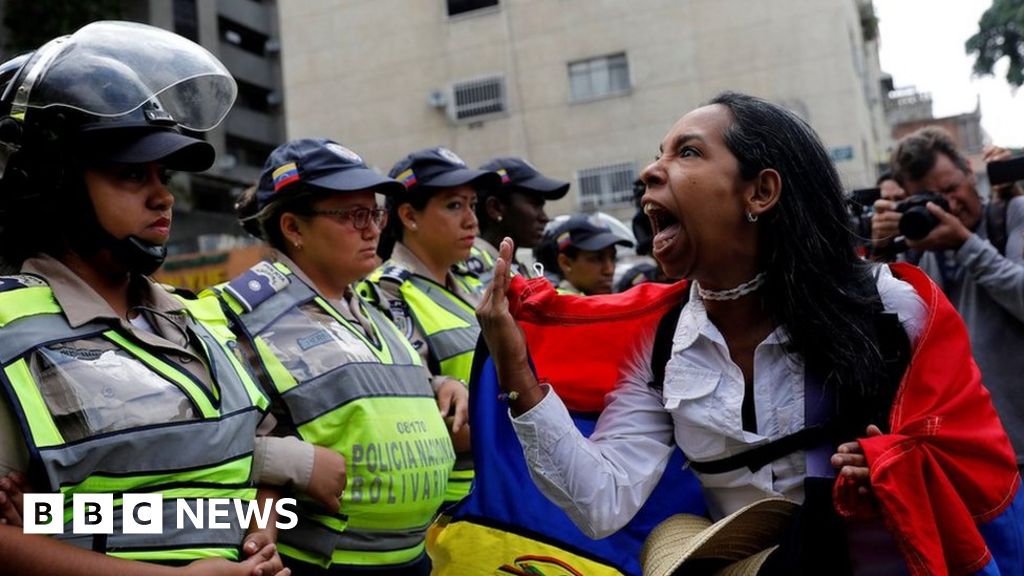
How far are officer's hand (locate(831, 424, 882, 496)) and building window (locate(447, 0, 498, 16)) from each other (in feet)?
66.4

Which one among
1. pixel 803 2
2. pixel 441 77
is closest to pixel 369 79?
pixel 441 77

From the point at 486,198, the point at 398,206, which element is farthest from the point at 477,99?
the point at 398,206

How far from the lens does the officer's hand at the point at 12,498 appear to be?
1848 millimetres

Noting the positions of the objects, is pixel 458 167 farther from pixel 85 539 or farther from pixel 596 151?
pixel 596 151

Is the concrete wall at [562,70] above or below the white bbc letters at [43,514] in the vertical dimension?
above

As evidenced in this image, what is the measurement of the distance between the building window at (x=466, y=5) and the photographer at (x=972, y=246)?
17.8m

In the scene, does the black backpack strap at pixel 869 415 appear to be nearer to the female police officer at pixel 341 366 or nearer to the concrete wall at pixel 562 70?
A: the female police officer at pixel 341 366

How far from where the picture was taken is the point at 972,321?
13.3 ft

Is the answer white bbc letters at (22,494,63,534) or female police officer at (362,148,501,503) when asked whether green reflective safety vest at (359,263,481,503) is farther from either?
white bbc letters at (22,494,63,534)

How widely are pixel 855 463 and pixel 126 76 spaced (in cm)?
182

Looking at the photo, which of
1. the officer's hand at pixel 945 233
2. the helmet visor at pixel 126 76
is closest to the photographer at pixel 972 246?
the officer's hand at pixel 945 233

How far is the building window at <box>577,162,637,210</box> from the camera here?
64.7 ft

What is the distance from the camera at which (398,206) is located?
440cm

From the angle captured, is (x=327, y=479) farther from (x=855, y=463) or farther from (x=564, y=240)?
(x=564, y=240)
